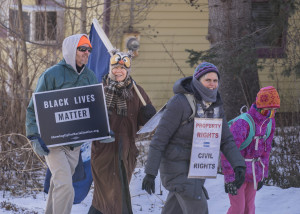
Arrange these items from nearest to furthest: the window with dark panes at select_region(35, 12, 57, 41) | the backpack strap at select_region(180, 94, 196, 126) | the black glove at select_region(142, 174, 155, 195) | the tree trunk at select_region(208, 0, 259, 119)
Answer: the black glove at select_region(142, 174, 155, 195), the backpack strap at select_region(180, 94, 196, 126), the tree trunk at select_region(208, 0, 259, 119), the window with dark panes at select_region(35, 12, 57, 41)

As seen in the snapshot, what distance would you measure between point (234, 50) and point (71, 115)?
3.67 m

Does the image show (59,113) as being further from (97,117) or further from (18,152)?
(18,152)

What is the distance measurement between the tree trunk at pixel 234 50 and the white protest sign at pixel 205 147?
361 centimetres

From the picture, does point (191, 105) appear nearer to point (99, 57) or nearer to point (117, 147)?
point (117, 147)

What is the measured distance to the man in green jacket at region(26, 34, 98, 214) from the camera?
5770 millimetres

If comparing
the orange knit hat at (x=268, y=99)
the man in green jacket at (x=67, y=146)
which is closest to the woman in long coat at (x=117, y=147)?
the man in green jacket at (x=67, y=146)

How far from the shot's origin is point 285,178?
8406 millimetres

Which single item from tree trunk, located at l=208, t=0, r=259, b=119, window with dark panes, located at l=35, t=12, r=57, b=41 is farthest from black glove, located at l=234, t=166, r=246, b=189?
window with dark panes, located at l=35, t=12, r=57, b=41

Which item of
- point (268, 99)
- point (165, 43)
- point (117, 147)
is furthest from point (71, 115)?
point (165, 43)

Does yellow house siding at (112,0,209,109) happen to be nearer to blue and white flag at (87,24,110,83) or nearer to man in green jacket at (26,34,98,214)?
blue and white flag at (87,24,110,83)

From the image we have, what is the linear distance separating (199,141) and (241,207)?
3.79ft

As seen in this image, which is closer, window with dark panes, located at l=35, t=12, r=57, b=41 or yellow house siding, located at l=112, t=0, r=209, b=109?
window with dark panes, located at l=35, t=12, r=57, b=41

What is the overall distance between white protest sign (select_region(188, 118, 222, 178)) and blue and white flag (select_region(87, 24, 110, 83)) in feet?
8.17

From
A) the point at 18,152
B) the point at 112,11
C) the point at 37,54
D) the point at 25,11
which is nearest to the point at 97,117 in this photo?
the point at 18,152
